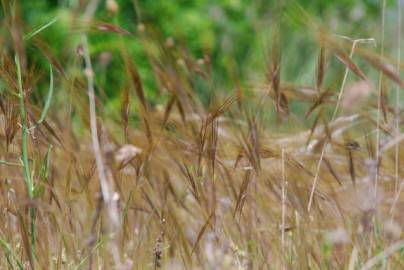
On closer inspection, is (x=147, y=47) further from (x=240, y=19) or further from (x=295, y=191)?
(x=240, y=19)

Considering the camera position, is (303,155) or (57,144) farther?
(303,155)

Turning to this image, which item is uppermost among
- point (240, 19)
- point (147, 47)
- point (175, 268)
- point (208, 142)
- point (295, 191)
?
point (147, 47)

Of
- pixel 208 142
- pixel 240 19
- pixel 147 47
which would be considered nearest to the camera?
pixel 147 47

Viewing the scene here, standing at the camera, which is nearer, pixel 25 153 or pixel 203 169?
pixel 25 153

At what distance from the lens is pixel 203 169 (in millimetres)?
1367

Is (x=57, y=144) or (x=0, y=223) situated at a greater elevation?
(x=57, y=144)

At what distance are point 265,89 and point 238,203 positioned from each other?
0.65 ft

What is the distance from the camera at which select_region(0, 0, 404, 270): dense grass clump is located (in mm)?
1226

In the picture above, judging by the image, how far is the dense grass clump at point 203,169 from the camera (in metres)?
1.23

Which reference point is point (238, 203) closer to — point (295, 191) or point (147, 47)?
point (295, 191)

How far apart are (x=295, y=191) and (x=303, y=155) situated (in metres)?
0.15

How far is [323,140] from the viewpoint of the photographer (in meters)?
1.27

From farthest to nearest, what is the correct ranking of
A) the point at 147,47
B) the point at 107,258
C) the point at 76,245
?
1. the point at 76,245
2. the point at 107,258
3. the point at 147,47

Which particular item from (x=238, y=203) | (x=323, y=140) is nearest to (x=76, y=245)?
(x=238, y=203)
